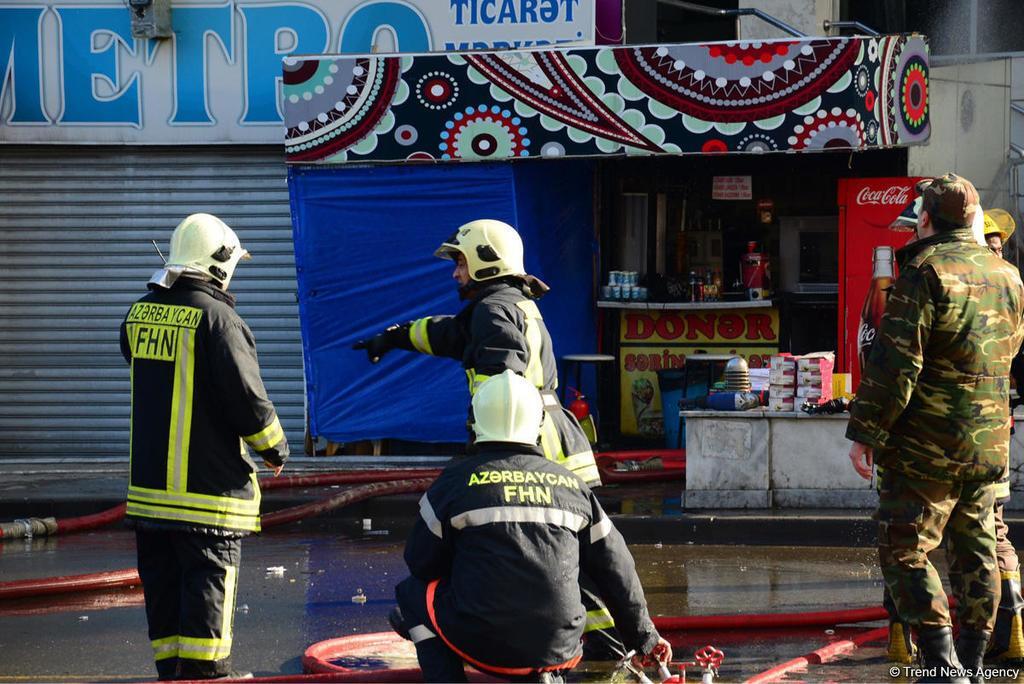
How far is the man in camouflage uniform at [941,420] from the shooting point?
210 inches

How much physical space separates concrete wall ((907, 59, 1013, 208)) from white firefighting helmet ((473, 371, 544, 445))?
867cm

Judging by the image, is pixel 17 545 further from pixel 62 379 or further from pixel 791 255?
pixel 791 255

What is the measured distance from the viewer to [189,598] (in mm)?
5430

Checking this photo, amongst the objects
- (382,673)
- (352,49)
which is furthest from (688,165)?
(382,673)

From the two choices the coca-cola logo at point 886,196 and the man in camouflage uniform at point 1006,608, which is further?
the coca-cola logo at point 886,196

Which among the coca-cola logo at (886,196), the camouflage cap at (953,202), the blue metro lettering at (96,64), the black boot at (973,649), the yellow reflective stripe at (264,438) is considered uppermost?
the blue metro lettering at (96,64)

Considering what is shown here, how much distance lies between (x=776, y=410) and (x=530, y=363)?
403 centimetres

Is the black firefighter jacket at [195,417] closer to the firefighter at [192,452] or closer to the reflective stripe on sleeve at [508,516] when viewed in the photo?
the firefighter at [192,452]

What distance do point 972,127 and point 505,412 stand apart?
9.80 meters

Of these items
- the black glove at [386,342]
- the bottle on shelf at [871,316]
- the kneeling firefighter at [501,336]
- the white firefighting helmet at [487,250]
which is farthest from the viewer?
the bottle on shelf at [871,316]

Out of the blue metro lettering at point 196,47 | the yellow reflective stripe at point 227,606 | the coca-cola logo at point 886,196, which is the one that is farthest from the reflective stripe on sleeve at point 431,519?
the blue metro lettering at point 196,47

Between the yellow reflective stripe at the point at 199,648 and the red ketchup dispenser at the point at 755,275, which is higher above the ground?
the red ketchup dispenser at the point at 755,275

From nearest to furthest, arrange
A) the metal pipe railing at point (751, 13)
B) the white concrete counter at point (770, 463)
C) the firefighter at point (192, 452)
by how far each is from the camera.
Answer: the firefighter at point (192, 452) → the white concrete counter at point (770, 463) → the metal pipe railing at point (751, 13)

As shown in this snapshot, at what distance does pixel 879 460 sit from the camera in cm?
554
